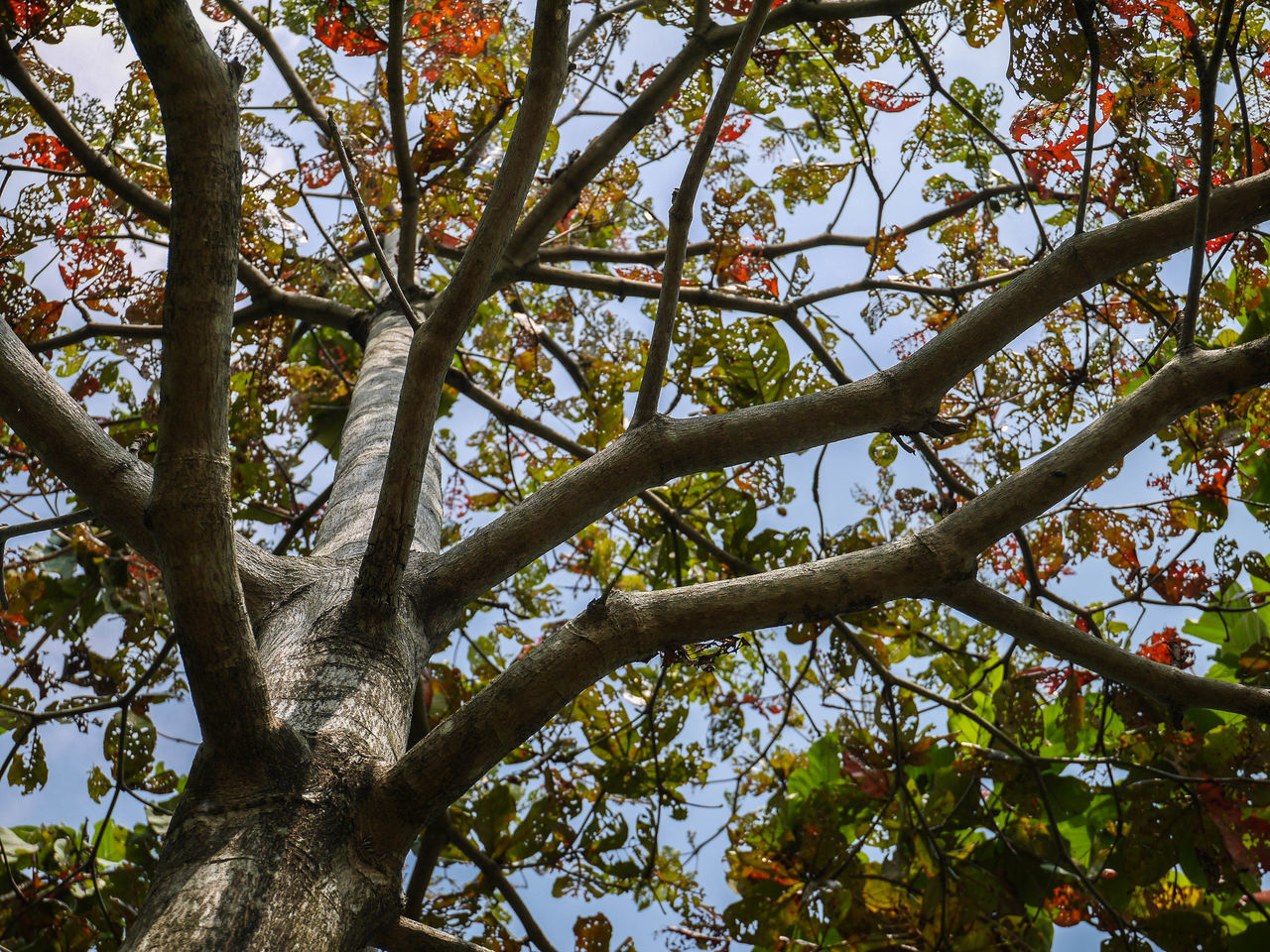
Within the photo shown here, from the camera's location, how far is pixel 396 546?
131cm

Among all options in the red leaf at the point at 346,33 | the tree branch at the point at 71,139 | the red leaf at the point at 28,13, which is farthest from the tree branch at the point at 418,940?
the red leaf at the point at 346,33

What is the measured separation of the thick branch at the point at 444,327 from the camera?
1.22 m

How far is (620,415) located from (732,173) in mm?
1598

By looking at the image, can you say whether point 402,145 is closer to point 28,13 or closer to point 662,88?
point 662,88

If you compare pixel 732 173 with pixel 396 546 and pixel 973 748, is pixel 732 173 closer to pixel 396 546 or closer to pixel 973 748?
pixel 973 748

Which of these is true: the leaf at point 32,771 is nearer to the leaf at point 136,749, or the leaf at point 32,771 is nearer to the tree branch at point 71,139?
the leaf at point 136,749

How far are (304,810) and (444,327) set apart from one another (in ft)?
2.31

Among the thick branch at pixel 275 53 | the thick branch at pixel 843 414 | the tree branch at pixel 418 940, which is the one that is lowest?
the tree branch at pixel 418 940

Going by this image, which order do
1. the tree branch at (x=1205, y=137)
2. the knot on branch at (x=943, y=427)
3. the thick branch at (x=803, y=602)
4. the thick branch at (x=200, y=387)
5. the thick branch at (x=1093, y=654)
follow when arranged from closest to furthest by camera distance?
1. the thick branch at (x=200, y=387)
2. the thick branch at (x=803, y=602)
3. the tree branch at (x=1205, y=137)
4. the thick branch at (x=1093, y=654)
5. the knot on branch at (x=943, y=427)

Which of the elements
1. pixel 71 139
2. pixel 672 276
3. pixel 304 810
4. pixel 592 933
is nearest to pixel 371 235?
pixel 672 276

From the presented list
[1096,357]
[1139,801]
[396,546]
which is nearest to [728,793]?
[1139,801]

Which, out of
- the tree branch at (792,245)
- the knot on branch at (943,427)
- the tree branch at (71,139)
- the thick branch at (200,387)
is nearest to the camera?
the thick branch at (200,387)

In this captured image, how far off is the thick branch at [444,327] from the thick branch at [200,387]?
12.1 inches

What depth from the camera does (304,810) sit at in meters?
1.05
